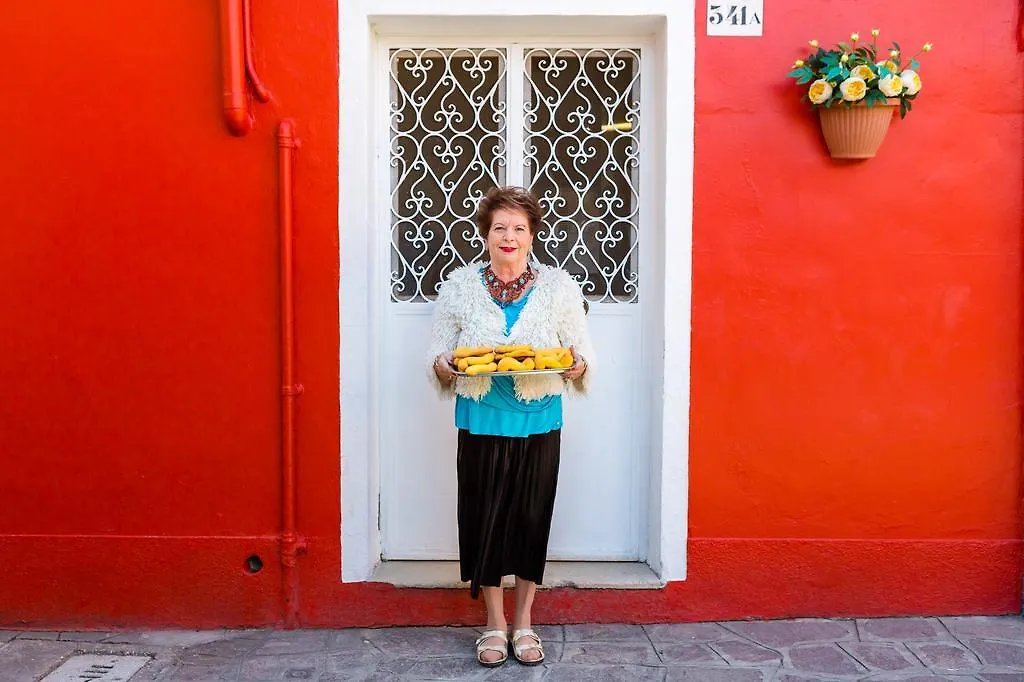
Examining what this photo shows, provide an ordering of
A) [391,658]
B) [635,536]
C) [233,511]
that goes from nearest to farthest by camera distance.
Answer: [391,658] < [233,511] < [635,536]

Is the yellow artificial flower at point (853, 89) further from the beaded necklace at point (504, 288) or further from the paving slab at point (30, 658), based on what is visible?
the paving slab at point (30, 658)

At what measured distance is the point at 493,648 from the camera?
4.14 meters

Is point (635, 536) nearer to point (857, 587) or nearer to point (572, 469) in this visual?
point (572, 469)

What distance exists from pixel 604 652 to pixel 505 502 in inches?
32.5

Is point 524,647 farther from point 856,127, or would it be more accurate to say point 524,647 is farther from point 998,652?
point 856,127

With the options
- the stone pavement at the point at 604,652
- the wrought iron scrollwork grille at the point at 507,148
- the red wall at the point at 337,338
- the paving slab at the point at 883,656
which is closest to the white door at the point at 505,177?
the wrought iron scrollwork grille at the point at 507,148

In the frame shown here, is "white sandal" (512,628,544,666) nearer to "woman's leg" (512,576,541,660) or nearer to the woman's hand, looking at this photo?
"woman's leg" (512,576,541,660)

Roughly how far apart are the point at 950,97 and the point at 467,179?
2.29 m

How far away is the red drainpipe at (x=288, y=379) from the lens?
4.37 meters

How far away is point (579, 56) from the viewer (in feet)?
15.4

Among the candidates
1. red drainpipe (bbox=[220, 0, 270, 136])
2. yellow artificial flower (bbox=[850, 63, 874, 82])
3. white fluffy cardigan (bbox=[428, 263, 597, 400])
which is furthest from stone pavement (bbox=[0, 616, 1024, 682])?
yellow artificial flower (bbox=[850, 63, 874, 82])

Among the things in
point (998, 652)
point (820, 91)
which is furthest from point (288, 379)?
point (998, 652)

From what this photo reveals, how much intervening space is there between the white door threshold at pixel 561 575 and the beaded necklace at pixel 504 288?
141 cm

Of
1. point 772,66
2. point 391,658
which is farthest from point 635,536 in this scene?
point 772,66
